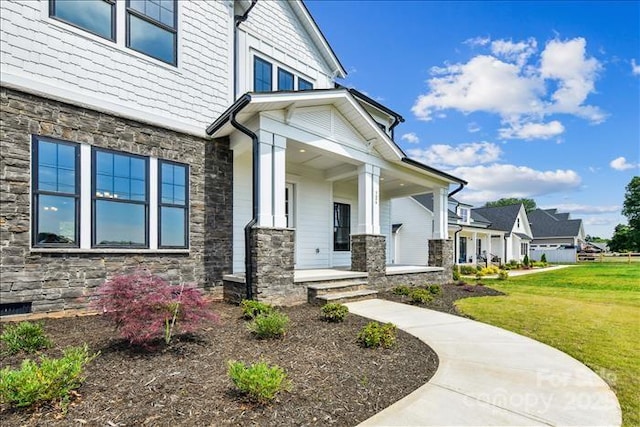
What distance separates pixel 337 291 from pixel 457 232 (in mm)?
14301

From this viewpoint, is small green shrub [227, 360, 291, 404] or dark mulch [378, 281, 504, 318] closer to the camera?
small green shrub [227, 360, 291, 404]

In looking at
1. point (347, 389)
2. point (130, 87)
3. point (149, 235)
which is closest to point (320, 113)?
point (130, 87)

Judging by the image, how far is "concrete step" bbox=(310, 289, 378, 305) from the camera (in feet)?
24.0

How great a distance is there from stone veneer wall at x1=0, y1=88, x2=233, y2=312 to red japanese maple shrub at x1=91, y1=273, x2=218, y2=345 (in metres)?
2.64

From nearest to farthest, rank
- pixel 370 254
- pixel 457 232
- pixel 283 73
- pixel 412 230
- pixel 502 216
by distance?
pixel 370 254 < pixel 283 73 < pixel 457 232 < pixel 412 230 < pixel 502 216

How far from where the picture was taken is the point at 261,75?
9539 mm

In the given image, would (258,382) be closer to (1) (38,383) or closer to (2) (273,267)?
(1) (38,383)

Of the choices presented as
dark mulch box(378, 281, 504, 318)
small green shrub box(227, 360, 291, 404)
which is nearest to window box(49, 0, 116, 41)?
small green shrub box(227, 360, 291, 404)

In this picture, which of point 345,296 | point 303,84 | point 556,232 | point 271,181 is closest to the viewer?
point 271,181

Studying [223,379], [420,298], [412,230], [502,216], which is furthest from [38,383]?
[502,216]

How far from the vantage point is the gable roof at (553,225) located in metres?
39.3

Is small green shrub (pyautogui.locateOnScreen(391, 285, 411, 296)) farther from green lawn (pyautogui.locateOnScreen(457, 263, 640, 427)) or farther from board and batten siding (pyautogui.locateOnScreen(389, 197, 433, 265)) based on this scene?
board and batten siding (pyautogui.locateOnScreen(389, 197, 433, 265))

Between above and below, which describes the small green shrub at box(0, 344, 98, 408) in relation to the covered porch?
below

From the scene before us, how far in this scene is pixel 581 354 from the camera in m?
4.50
